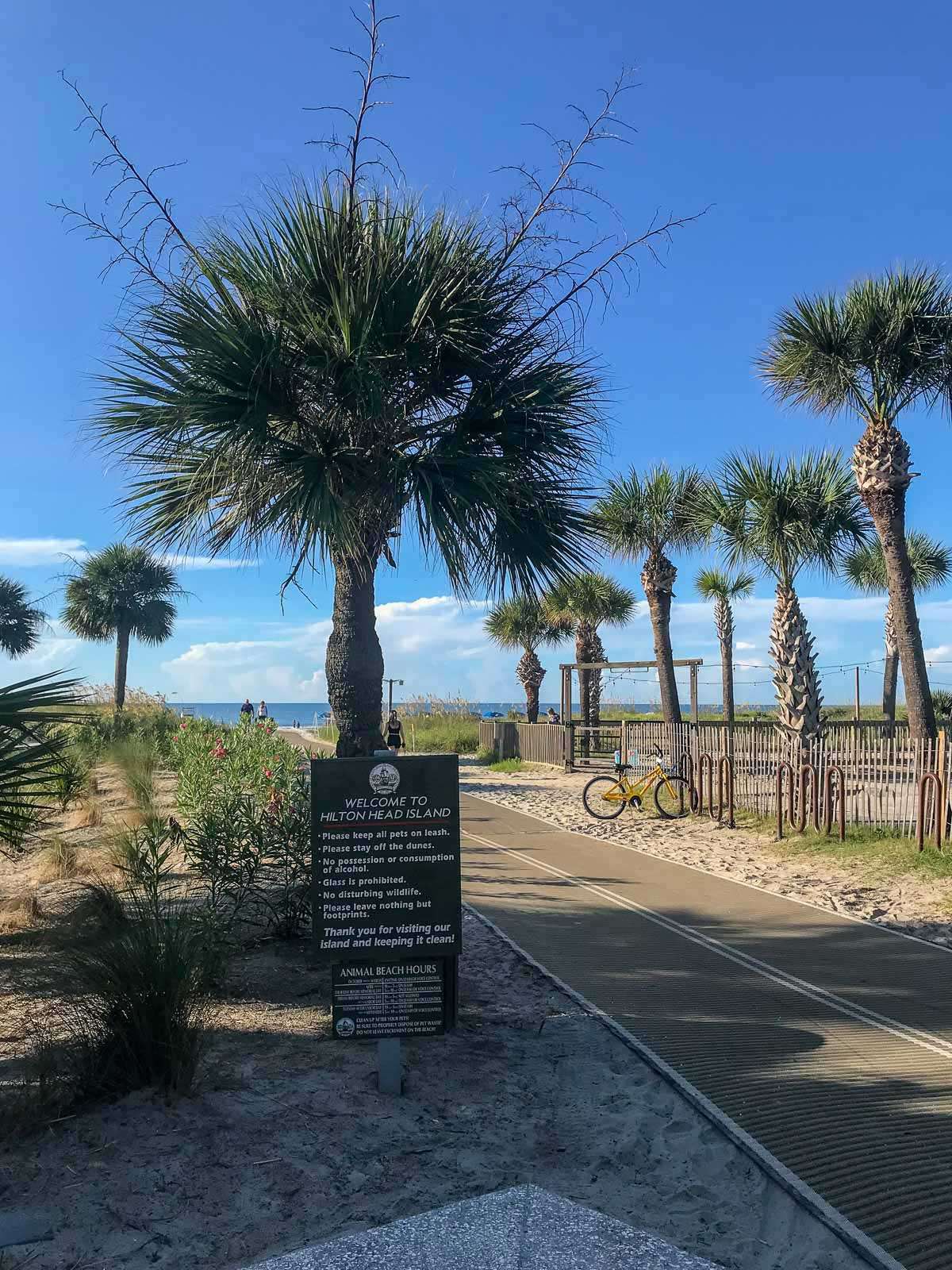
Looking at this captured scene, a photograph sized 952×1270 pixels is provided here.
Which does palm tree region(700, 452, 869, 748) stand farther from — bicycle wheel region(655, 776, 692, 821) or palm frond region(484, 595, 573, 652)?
palm frond region(484, 595, 573, 652)

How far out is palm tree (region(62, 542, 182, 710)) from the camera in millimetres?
33031

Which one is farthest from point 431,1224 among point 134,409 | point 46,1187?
point 134,409

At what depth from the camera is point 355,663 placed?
5926mm

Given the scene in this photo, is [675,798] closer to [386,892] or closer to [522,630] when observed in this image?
[386,892]

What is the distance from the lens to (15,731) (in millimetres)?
5027

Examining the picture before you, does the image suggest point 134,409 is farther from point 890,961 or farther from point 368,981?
point 890,961

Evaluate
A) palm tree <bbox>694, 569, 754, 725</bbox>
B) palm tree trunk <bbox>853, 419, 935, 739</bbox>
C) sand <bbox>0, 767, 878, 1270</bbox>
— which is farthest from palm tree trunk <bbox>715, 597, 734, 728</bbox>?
sand <bbox>0, 767, 878, 1270</bbox>

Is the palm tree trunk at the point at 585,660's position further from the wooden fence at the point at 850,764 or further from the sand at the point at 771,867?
the wooden fence at the point at 850,764

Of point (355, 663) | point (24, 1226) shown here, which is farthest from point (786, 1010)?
point (24, 1226)

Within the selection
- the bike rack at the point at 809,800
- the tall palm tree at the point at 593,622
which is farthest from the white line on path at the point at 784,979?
the tall palm tree at the point at 593,622

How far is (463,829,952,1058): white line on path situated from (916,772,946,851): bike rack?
3.43 m

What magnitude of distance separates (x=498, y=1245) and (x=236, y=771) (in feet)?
22.0

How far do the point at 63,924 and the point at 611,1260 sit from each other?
4.48m

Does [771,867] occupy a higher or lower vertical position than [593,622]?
lower
